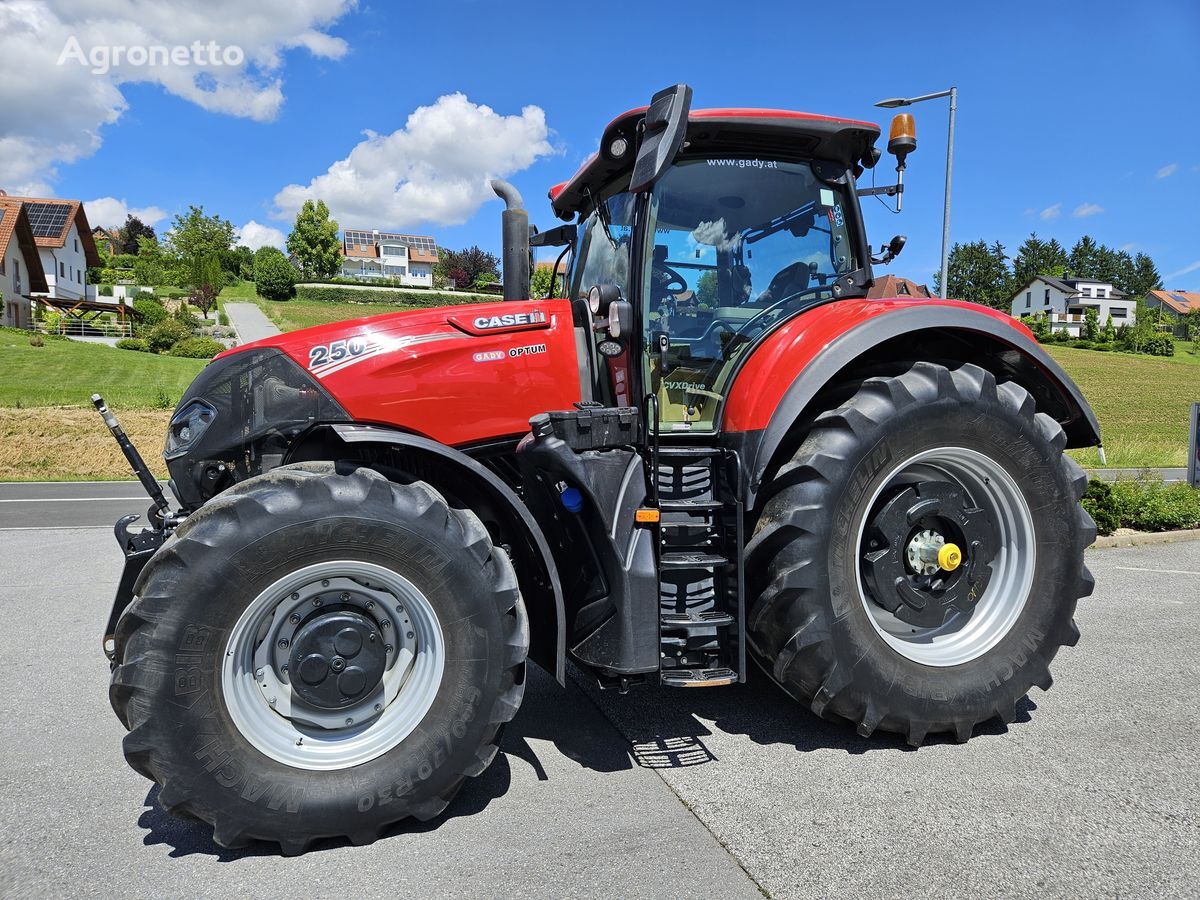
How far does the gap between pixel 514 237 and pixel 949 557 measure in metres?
2.54

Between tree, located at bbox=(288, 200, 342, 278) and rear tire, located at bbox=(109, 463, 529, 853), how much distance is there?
75.4 metres

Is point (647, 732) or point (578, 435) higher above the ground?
point (578, 435)

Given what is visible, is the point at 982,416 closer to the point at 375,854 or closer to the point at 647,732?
the point at 647,732

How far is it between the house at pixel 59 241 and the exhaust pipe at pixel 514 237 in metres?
49.7

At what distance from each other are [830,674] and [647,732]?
0.87m

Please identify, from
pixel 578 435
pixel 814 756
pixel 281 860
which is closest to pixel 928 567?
pixel 814 756

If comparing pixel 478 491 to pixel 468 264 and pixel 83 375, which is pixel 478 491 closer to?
pixel 83 375

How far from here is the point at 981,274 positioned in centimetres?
9719

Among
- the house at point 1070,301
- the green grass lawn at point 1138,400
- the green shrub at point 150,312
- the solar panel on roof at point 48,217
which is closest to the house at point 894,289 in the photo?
the green grass lawn at point 1138,400

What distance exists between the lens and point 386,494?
289 centimetres

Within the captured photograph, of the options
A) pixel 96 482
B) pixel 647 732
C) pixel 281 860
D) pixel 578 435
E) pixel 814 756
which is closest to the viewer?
pixel 281 860

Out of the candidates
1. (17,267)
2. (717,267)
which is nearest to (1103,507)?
(717,267)

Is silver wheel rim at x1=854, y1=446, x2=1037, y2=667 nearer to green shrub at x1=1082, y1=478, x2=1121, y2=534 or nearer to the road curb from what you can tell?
the road curb

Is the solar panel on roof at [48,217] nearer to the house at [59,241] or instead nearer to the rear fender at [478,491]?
the house at [59,241]
